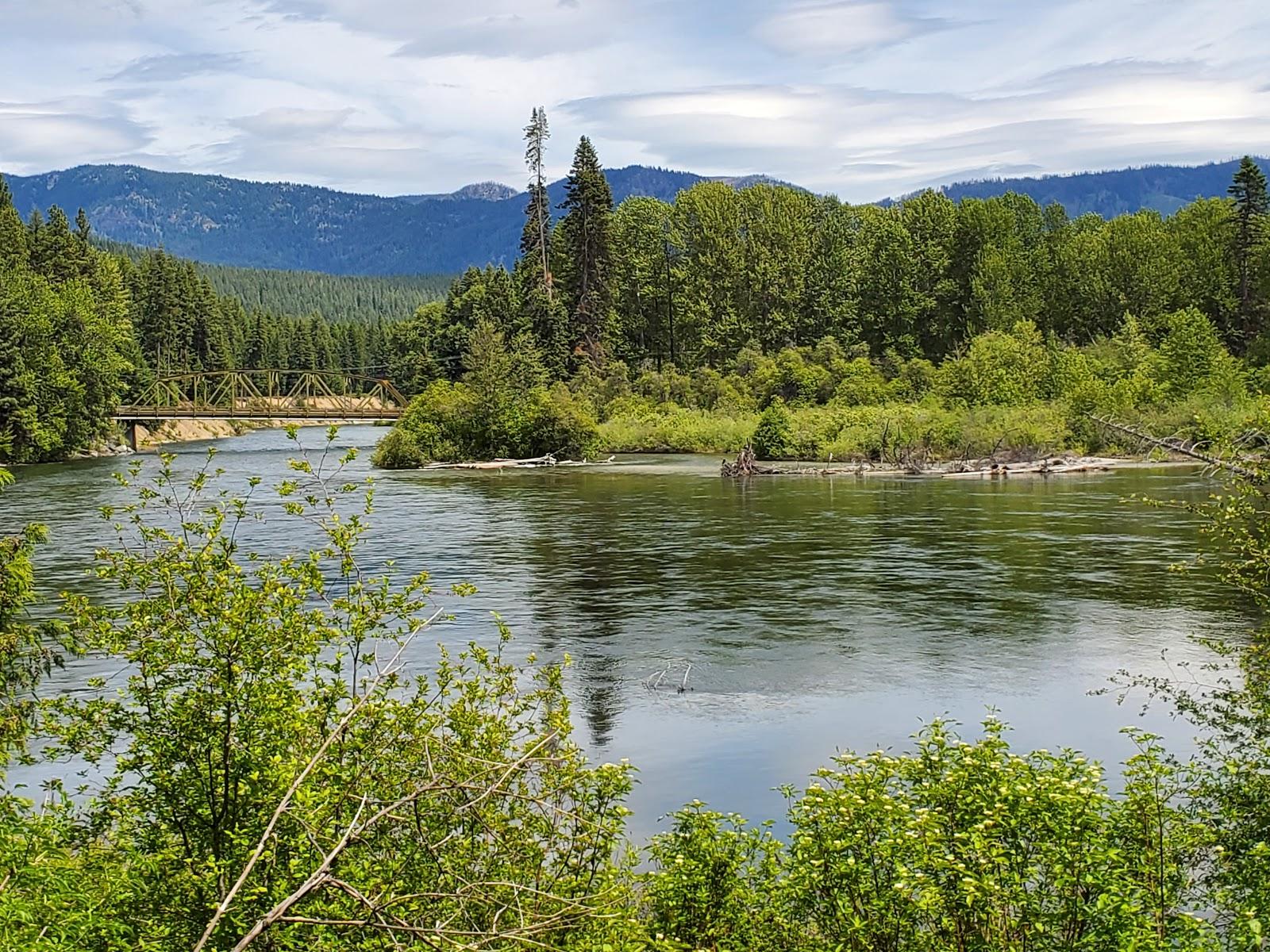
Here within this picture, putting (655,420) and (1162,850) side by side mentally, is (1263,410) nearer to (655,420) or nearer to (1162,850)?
(1162,850)

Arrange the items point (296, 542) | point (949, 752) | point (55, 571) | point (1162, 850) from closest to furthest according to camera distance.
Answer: point (1162, 850) → point (949, 752) → point (55, 571) → point (296, 542)

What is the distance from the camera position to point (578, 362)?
91188 mm

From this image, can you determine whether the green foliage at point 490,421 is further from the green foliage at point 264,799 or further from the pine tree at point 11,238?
the green foliage at point 264,799

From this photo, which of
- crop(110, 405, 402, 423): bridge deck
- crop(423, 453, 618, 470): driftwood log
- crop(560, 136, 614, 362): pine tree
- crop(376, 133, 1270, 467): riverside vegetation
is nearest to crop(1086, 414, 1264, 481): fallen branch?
crop(376, 133, 1270, 467): riverside vegetation

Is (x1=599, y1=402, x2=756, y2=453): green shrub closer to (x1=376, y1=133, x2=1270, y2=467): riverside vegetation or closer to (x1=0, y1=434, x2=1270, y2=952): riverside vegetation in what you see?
(x1=376, y1=133, x2=1270, y2=467): riverside vegetation

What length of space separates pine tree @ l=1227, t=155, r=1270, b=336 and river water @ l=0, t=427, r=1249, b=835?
3127 centimetres

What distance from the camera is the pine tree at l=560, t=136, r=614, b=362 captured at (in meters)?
94.9

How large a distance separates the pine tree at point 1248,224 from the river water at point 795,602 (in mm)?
31274

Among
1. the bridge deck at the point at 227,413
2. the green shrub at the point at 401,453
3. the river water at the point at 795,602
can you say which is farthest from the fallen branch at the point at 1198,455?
the bridge deck at the point at 227,413

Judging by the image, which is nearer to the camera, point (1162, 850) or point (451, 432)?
point (1162, 850)

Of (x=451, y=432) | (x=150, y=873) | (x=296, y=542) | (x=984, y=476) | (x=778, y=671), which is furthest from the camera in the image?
(x=451, y=432)

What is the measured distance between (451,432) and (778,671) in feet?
168

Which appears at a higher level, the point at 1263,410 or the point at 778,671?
the point at 1263,410

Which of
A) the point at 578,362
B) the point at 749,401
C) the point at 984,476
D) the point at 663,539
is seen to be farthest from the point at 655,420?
the point at 663,539
